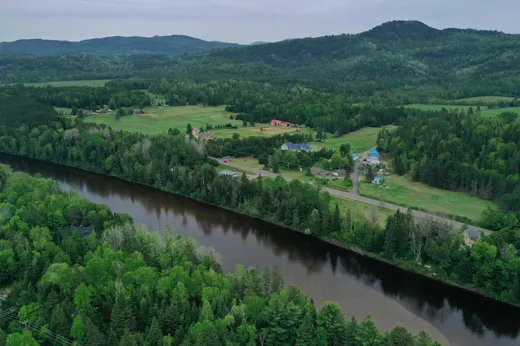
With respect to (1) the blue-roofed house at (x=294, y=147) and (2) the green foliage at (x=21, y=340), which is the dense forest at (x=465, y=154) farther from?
(2) the green foliage at (x=21, y=340)

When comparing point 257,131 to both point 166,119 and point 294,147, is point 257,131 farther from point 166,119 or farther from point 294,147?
point 166,119

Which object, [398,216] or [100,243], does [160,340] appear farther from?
[398,216]

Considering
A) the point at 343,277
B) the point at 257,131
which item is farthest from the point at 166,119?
the point at 343,277

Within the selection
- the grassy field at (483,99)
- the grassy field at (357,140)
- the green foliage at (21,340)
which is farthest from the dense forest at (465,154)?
the green foliage at (21,340)

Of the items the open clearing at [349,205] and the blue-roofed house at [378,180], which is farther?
the blue-roofed house at [378,180]

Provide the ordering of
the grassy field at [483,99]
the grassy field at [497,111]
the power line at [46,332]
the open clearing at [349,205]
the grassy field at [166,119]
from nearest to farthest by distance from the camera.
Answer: the power line at [46,332] → the open clearing at [349,205] → the grassy field at [166,119] → the grassy field at [497,111] → the grassy field at [483,99]

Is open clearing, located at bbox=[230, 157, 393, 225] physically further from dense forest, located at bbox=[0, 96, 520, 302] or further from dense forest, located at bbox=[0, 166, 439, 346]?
dense forest, located at bbox=[0, 166, 439, 346]
